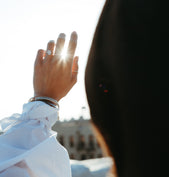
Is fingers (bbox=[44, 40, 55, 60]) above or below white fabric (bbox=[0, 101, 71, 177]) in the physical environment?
above

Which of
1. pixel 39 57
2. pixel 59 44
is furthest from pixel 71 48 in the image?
pixel 39 57

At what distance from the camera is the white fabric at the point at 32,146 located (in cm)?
82

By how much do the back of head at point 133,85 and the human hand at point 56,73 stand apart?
0.45m

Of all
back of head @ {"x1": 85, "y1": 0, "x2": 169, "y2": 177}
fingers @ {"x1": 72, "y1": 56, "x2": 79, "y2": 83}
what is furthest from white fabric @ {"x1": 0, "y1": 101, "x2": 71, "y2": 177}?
back of head @ {"x1": 85, "y1": 0, "x2": 169, "y2": 177}

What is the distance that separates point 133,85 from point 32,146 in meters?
0.57

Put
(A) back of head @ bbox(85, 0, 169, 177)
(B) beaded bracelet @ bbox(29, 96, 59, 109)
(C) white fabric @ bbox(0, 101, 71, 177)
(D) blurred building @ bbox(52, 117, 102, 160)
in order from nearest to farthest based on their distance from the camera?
(A) back of head @ bbox(85, 0, 169, 177)
(C) white fabric @ bbox(0, 101, 71, 177)
(B) beaded bracelet @ bbox(29, 96, 59, 109)
(D) blurred building @ bbox(52, 117, 102, 160)

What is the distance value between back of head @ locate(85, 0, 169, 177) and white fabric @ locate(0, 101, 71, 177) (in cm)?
41

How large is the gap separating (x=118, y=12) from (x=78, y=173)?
1224 mm

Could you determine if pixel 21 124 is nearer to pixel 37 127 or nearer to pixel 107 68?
pixel 37 127

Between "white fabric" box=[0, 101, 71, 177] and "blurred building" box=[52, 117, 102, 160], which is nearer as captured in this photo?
"white fabric" box=[0, 101, 71, 177]

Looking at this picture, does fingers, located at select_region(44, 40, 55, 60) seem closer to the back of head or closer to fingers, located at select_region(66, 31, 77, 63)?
fingers, located at select_region(66, 31, 77, 63)

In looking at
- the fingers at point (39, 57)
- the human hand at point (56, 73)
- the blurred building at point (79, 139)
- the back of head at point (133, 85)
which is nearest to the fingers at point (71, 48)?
the human hand at point (56, 73)

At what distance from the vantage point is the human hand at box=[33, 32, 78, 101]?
0.98 meters

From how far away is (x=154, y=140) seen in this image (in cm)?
39
